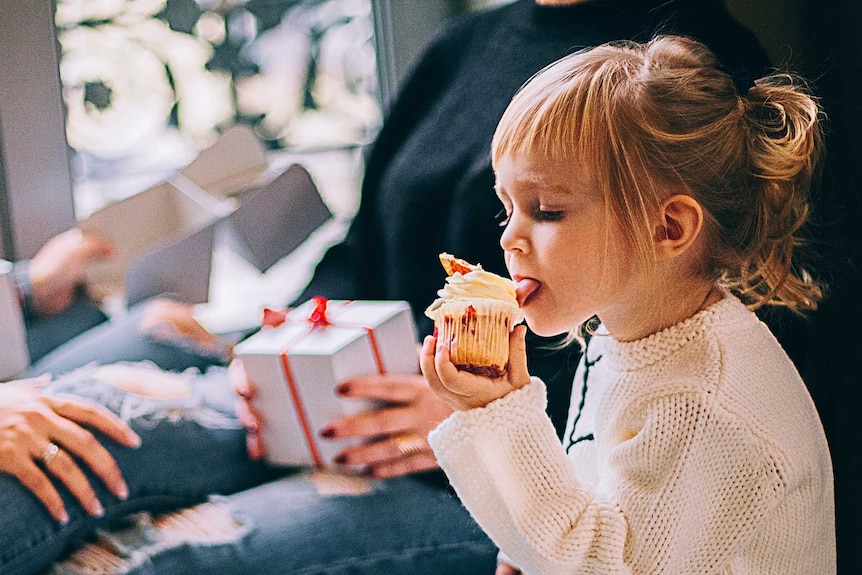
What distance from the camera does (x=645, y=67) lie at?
621 millimetres

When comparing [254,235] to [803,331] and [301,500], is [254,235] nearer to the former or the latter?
[301,500]

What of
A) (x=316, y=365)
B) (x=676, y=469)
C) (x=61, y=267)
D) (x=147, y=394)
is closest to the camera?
(x=676, y=469)

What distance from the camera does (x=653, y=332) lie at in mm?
665

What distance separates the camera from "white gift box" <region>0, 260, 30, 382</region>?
100cm

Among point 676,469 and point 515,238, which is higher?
point 515,238

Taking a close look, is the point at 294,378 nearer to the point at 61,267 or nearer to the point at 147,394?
the point at 147,394

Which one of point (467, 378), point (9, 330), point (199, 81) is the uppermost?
point (199, 81)

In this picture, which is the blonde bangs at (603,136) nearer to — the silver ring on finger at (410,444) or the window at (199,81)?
the silver ring on finger at (410,444)

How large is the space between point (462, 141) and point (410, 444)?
302 millimetres

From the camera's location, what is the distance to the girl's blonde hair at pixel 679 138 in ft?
1.98

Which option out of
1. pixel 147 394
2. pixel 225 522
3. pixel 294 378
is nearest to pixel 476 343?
pixel 294 378

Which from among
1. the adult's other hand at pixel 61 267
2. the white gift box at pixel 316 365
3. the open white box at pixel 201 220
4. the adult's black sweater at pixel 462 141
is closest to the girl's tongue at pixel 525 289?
the adult's black sweater at pixel 462 141

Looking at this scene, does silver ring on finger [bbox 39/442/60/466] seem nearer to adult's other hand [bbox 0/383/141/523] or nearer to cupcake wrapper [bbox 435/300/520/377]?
adult's other hand [bbox 0/383/141/523]

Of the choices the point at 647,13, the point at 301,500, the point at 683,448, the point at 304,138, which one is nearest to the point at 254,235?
the point at 304,138
